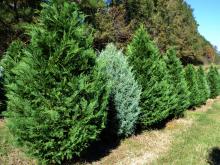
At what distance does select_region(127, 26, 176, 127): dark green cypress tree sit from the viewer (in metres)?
12.9

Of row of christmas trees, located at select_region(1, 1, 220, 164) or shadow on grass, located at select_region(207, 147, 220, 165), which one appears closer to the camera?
row of christmas trees, located at select_region(1, 1, 220, 164)

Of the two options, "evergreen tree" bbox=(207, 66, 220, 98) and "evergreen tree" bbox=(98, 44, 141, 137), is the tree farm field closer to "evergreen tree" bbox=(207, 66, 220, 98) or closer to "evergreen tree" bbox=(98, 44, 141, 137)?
"evergreen tree" bbox=(98, 44, 141, 137)

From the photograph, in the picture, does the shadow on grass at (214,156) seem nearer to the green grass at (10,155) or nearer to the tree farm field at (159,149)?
the tree farm field at (159,149)

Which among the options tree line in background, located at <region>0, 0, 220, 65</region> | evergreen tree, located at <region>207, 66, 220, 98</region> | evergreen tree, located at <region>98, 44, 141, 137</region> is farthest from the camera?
evergreen tree, located at <region>207, 66, 220, 98</region>

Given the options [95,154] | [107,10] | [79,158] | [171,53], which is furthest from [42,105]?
[107,10]

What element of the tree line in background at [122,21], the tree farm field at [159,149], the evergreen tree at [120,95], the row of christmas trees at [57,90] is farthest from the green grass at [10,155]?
the tree line in background at [122,21]

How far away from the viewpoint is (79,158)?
30.6 ft

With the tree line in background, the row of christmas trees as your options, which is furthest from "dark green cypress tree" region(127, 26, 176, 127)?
the tree line in background

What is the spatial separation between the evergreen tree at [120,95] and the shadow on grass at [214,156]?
9.33 feet

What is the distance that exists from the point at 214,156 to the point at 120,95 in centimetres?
356

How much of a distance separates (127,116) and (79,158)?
8.65 feet

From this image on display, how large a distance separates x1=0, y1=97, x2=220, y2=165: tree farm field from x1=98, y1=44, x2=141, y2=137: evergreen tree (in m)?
0.68

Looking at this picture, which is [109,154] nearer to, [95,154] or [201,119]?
[95,154]

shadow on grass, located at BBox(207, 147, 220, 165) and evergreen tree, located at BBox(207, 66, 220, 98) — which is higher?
evergreen tree, located at BBox(207, 66, 220, 98)
